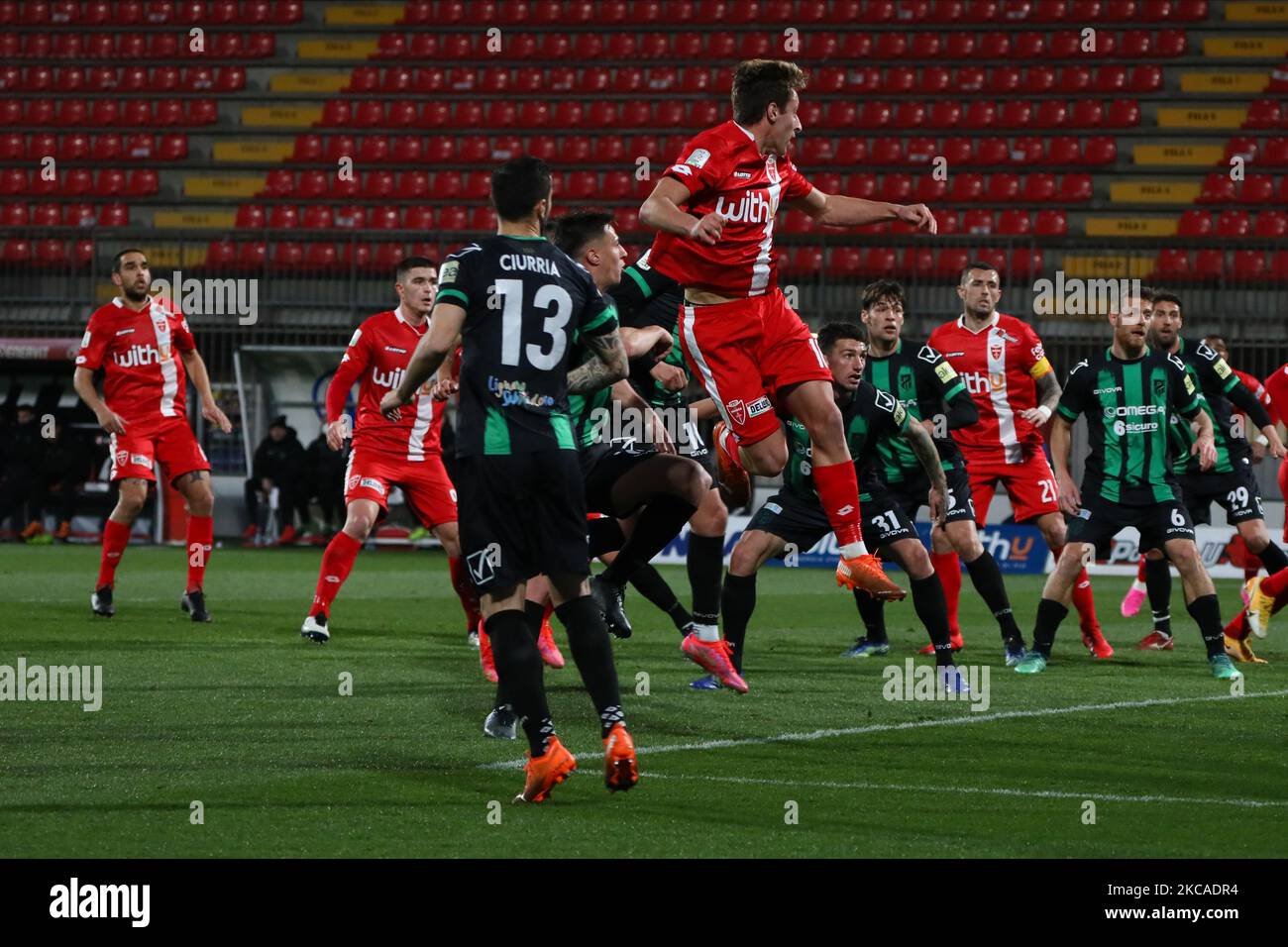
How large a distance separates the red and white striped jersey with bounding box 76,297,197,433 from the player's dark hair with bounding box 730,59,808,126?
19.5ft

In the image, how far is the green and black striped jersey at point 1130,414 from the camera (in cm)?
990

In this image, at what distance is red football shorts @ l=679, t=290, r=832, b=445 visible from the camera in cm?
746

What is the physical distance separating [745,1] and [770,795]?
77.9 ft

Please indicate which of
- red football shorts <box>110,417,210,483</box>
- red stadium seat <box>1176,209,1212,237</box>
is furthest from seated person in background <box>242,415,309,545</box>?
red stadium seat <box>1176,209,1212,237</box>

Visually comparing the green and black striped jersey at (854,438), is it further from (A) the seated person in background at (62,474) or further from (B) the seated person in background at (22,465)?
(B) the seated person in background at (22,465)

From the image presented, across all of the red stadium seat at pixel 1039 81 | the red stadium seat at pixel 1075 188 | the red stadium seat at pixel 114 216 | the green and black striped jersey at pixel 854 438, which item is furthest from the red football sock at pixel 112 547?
the red stadium seat at pixel 1039 81

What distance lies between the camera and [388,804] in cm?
534

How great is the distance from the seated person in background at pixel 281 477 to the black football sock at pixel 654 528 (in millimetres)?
14283

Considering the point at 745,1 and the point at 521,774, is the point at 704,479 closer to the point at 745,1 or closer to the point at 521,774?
the point at 521,774

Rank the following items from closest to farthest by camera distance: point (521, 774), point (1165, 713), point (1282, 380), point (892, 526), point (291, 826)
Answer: point (291, 826), point (521, 774), point (1165, 713), point (892, 526), point (1282, 380)
